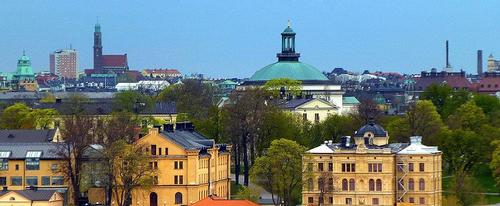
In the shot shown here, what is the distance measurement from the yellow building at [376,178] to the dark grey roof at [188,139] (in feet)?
24.1

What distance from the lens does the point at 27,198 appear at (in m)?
98.3

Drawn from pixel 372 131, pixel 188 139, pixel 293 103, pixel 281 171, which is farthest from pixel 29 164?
pixel 293 103

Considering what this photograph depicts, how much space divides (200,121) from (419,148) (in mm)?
32055

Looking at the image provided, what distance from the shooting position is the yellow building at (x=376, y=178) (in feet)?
334

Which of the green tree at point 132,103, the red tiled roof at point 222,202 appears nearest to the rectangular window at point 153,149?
the red tiled roof at point 222,202

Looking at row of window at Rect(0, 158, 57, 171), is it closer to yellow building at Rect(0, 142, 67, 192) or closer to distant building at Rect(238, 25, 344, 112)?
yellow building at Rect(0, 142, 67, 192)

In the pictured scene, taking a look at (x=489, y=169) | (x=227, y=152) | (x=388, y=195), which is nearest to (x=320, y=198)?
(x=388, y=195)

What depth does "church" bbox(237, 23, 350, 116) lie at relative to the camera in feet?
546

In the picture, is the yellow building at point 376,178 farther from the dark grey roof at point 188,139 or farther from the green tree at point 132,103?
the green tree at point 132,103

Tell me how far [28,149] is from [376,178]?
1956cm

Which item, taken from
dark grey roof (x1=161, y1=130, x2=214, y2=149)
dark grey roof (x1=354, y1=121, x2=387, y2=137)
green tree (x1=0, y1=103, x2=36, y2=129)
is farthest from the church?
dark grey roof (x1=354, y1=121, x2=387, y2=137)

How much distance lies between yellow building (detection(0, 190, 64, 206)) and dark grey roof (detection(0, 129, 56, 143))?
12.8 meters

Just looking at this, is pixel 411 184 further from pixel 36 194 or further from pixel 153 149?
pixel 36 194

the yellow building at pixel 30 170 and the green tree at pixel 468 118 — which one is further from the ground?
the green tree at pixel 468 118
